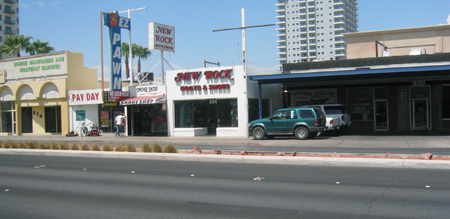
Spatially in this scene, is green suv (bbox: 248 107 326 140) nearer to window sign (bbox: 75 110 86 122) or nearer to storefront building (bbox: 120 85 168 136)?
storefront building (bbox: 120 85 168 136)

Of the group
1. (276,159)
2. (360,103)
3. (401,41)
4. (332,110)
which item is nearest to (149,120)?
(332,110)

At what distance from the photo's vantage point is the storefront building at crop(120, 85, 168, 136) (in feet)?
94.6

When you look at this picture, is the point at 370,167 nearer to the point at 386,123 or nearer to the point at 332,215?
the point at 332,215

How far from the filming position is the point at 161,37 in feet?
96.1

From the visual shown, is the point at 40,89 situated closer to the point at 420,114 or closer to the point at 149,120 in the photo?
the point at 149,120

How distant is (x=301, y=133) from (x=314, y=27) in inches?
5090

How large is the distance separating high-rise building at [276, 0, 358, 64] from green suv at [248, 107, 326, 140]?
115020 mm

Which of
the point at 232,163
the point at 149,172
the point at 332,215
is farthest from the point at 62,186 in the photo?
the point at 332,215

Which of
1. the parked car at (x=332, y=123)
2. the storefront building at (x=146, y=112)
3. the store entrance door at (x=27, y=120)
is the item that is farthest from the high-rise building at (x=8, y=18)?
the parked car at (x=332, y=123)

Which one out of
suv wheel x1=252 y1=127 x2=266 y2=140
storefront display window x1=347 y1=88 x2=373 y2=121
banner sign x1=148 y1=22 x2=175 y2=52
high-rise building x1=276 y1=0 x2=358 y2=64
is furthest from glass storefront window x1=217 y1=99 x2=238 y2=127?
high-rise building x1=276 y1=0 x2=358 y2=64

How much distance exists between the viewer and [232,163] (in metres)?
13.0

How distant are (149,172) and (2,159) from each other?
26.2 ft

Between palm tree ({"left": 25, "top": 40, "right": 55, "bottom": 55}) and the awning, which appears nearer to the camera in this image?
the awning

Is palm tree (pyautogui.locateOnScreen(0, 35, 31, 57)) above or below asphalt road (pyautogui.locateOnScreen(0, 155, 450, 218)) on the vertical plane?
above
